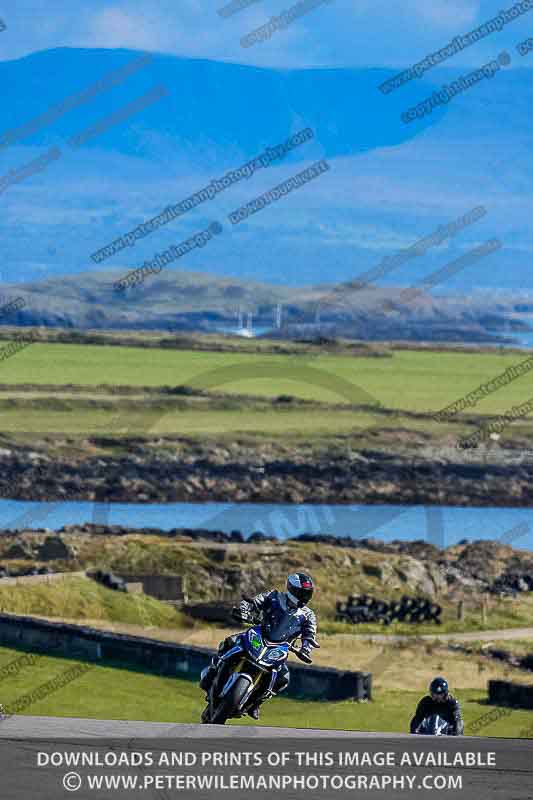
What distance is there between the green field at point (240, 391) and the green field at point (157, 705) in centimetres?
5779

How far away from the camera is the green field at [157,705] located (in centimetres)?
1681

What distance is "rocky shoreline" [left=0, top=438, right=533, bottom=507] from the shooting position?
208 feet

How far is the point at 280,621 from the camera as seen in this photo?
10.9 meters

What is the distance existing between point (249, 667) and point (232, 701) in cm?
23

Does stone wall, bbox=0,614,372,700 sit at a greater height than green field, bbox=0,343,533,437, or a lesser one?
lesser

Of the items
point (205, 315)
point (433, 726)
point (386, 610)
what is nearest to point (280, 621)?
point (433, 726)

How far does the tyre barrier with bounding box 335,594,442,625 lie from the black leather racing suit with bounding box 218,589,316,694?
740 inches

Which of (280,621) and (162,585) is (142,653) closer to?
(280,621)

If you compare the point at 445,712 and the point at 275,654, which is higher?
the point at 275,654

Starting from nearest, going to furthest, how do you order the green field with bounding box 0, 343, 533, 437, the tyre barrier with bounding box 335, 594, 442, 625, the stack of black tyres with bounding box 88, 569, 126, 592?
the stack of black tyres with bounding box 88, 569, 126, 592
the tyre barrier with bounding box 335, 594, 442, 625
the green field with bounding box 0, 343, 533, 437

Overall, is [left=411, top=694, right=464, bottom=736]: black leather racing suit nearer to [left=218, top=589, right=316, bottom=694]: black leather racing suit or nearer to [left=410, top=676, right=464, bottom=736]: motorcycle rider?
[left=410, top=676, right=464, bottom=736]: motorcycle rider

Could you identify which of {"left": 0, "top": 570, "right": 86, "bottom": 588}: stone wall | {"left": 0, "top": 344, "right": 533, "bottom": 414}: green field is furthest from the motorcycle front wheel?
{"left": 0, "top": 344, "right": 533, "bottom": 414}: green field

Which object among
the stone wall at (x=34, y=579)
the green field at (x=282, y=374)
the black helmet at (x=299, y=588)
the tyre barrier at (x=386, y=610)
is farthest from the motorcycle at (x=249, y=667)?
the green field at (x=282, y=374)

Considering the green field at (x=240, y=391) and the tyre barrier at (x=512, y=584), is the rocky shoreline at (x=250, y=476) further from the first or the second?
the tyre barrier at (x=512, y=584)
